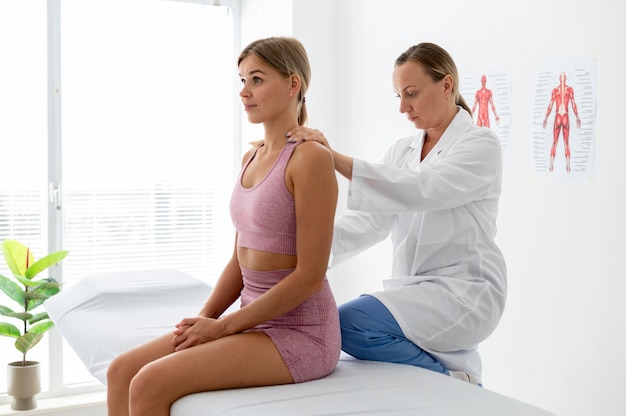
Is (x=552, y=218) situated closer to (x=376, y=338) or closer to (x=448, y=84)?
(x=448, y=84)

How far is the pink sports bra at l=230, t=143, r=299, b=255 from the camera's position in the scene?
67.2 inches

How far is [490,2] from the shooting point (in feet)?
9.48

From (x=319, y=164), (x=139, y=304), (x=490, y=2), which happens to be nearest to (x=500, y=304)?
(x=319, y=164)

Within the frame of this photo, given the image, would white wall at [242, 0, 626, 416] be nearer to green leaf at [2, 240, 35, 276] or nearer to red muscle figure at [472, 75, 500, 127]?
red muscle figure at [472, 75, 500, 127]

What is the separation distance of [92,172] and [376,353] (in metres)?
2.32

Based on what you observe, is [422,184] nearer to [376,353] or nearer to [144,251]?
[376,353]

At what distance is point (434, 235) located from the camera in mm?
1982

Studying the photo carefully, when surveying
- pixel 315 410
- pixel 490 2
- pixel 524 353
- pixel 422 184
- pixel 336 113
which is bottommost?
pixel 524 353

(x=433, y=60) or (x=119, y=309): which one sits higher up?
(x=433, y=60)

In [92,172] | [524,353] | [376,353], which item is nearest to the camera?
[376,353]

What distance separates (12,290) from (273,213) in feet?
6.74

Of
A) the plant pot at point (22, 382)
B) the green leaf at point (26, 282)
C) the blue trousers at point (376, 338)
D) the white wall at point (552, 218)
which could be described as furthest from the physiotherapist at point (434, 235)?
the plant pot at point (22, 382)

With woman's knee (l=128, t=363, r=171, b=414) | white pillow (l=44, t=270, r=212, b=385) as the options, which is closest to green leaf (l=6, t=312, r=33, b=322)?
white pillow (l=44, t=270, r=212, b=385)

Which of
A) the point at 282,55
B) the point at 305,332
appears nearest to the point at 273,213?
the point at 305,332
